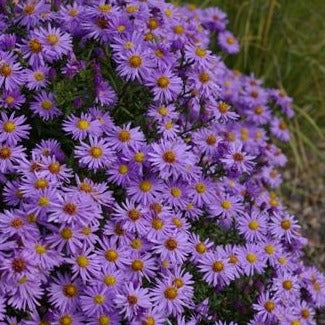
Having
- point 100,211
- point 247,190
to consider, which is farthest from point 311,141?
point 100,211

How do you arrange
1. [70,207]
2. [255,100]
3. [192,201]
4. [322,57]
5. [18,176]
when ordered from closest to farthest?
[70,207], [18,176], [192,201], [255,100], [322,57]

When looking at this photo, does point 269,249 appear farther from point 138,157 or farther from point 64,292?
point 64,292

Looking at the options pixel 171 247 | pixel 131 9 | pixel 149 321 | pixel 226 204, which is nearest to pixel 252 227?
pixel 226 204

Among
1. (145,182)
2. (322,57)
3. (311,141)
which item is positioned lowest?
(311,141)

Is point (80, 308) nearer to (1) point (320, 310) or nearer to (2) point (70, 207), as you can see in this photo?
(2) point (70, 207)

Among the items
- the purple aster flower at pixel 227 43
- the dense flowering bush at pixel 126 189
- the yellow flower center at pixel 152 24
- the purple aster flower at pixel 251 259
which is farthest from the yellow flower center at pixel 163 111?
the purple aster flower at pixel 227 43

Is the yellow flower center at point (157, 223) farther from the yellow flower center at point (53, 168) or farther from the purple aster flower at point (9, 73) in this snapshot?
the purple aster flower at point (9, 73)

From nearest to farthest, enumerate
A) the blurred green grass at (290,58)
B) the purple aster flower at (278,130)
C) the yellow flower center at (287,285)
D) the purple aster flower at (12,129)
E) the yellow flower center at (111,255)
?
the yellow flower center at (111,255), the purple aster flower at (12,129), the yellow flower center at (287,285), the purple aster flower at (278,130), the blurred green grass at (290,58)

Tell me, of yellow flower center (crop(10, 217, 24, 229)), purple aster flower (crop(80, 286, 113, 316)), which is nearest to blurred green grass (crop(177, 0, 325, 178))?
purple aster flower (crop(80, 286, 113, 316))
